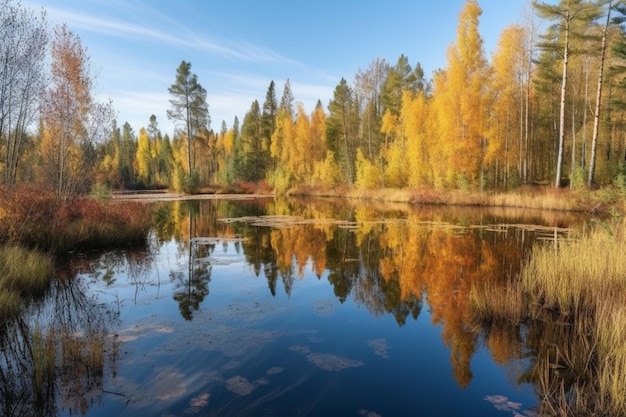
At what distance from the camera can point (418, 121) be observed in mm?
34562

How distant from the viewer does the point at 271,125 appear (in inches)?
2249

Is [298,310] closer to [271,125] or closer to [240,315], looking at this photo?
[240,315]

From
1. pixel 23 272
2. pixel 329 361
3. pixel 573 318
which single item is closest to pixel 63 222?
pixel 23 272

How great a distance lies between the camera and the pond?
473 cm

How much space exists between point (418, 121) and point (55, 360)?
33010 mm

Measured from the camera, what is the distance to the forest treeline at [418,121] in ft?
51.9

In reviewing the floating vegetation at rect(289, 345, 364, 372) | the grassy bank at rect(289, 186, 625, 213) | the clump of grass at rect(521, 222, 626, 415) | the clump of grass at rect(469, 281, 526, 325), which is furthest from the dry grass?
the floating vegetation at rect(289, 345, 364, 372)

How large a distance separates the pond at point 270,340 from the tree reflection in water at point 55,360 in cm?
2

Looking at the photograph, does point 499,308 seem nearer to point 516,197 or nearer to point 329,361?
point 329,361

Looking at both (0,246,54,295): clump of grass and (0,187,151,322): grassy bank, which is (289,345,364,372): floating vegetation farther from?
(0,246,54,295): clump of grass

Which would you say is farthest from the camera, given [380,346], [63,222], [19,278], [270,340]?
[63,222]

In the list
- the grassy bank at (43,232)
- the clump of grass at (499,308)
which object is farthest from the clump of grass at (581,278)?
the grassy bank at (43,232)

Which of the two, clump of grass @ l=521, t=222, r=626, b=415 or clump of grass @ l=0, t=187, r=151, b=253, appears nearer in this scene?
clump of grass @ l=521, t=222, r=626, b=415

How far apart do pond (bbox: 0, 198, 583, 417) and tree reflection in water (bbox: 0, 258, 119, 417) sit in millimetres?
22
